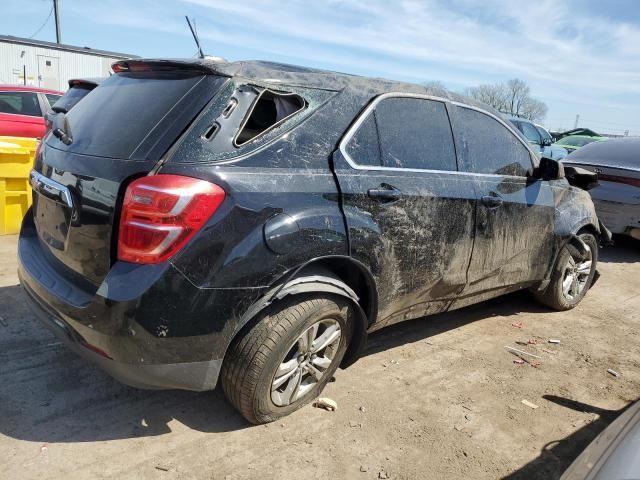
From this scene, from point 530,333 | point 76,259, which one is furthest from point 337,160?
point 530,333

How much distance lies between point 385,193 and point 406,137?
18.9 inches

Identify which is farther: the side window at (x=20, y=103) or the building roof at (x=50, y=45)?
the building roof at (x=50, y=45)

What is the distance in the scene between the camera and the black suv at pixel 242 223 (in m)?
2.20

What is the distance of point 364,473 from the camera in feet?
8.06

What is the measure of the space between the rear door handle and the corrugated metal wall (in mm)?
25836

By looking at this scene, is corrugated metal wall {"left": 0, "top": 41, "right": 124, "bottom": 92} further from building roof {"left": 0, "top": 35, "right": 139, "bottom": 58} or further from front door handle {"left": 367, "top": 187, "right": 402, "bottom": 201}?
front door handle {"left": 367, "top": 187, "right": 402, "bottom": 201}

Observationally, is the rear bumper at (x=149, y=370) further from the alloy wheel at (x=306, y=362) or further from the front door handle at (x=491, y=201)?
the front door handle at (x=491, y=201)

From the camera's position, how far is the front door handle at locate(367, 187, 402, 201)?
280cm

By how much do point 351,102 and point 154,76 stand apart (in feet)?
3.40

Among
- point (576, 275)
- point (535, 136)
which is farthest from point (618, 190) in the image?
point (535, 136)

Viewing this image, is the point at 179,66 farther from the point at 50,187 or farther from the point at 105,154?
the point at 50,187

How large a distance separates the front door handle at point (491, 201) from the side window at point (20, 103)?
26.3 feet

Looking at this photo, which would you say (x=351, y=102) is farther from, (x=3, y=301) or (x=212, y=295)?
(x=3, y=301)

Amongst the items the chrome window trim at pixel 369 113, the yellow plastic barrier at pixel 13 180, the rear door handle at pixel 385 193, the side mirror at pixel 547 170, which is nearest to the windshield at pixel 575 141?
the side mirror at pixel 547 170
